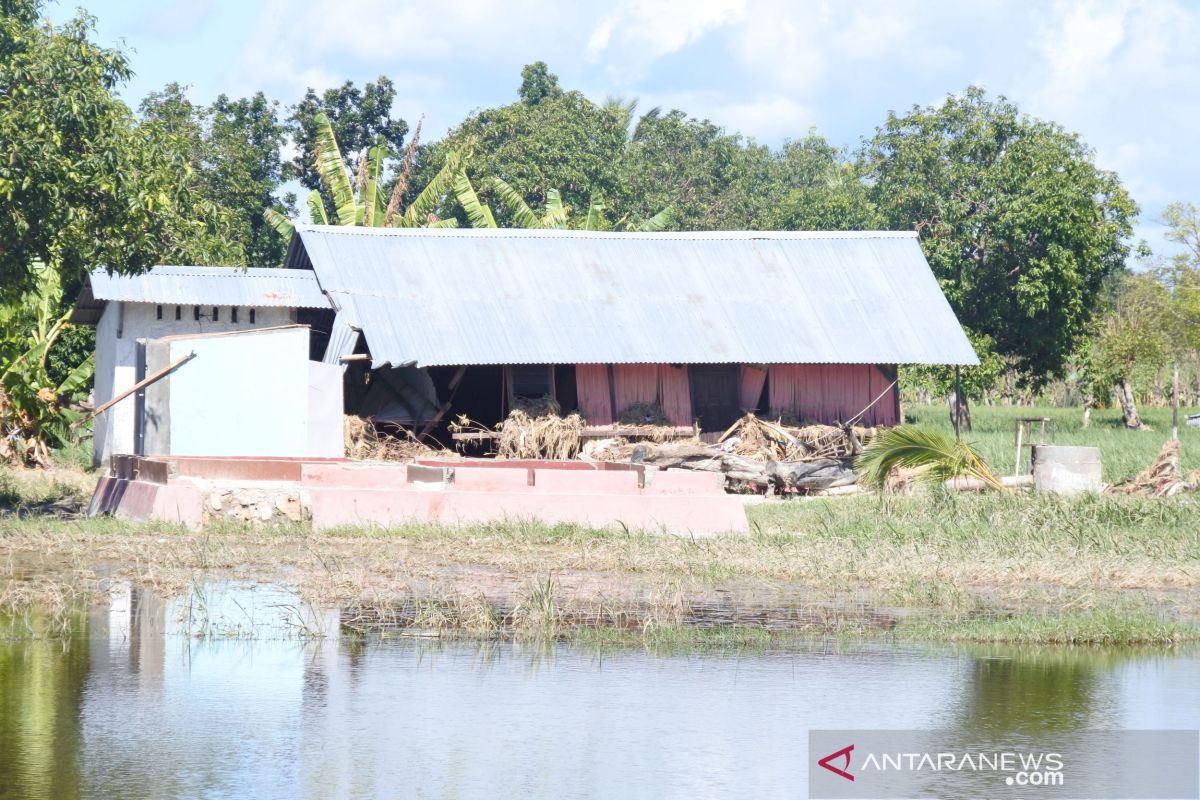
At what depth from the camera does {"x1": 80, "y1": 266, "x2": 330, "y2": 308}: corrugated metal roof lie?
23.7m

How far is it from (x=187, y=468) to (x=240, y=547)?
2.86 m

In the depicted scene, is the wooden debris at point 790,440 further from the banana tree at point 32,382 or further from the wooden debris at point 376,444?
the banana tree at point 32,382

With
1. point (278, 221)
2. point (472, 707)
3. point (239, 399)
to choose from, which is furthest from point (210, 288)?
point (472, 707)

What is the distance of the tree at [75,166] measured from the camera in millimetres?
14578

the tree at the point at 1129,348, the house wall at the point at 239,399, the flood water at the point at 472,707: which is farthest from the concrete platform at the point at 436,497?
the tree at the point at 1129,348

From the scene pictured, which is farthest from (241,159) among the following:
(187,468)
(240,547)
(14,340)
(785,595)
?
(785,595)

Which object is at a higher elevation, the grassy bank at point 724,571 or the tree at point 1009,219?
the tree at point 1009,219

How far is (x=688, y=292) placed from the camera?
84.5 feet

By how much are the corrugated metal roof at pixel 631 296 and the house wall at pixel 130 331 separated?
1558mm

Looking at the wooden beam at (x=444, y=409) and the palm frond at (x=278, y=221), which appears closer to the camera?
the wooden beam at (x=444, y=409)

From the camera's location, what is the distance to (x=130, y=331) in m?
24.2

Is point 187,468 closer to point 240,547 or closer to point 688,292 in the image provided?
point 240,547

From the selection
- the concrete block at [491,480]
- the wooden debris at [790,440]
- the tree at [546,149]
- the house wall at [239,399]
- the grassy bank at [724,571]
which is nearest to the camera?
the grassy bank at [724,571]

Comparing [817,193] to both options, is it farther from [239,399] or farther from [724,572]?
[724,572]
